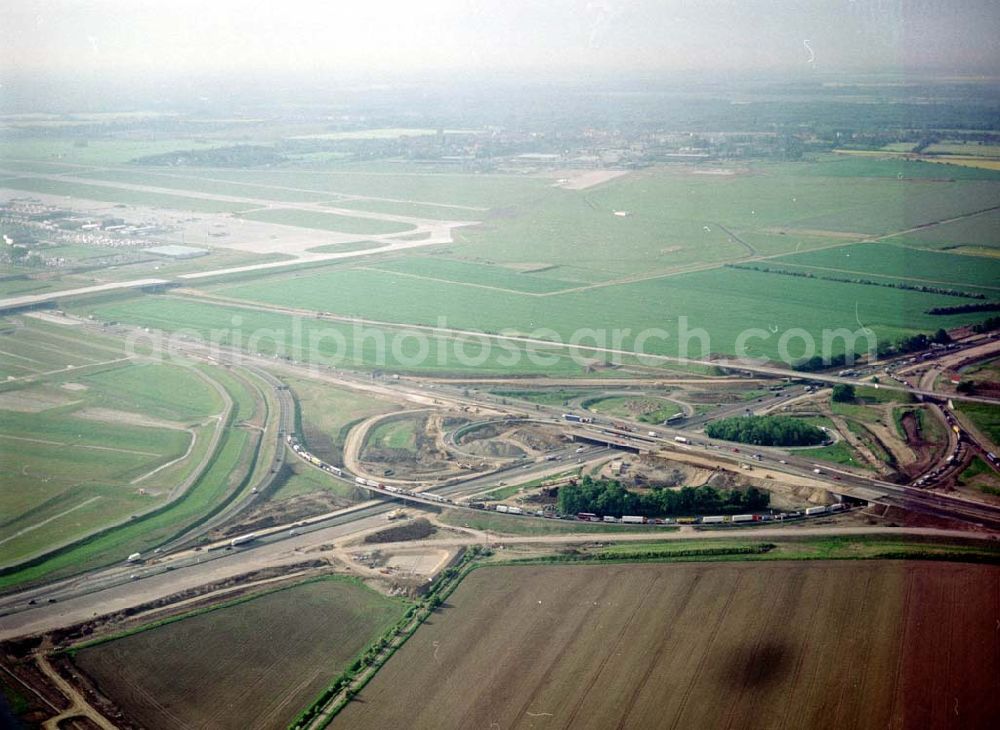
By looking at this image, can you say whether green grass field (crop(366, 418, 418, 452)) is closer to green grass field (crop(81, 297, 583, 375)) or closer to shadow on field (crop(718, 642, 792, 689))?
green grass field (crop(81, 297, 583, 375))

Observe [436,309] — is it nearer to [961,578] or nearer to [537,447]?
[537,447]

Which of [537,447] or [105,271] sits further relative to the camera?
[105,271]

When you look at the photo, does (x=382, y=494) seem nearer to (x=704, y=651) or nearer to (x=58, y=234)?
(x=704, y=651)

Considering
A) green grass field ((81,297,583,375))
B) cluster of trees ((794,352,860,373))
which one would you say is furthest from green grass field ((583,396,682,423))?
cluster of trees ((794,352,860,373))

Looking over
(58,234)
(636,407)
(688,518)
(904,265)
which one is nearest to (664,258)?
(904,265)

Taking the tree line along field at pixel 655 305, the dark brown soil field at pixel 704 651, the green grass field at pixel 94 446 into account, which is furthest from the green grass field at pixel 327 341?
the dark brown soil field at pixel 704 651

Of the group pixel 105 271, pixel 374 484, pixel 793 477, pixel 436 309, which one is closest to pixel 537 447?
pixel 374 484
